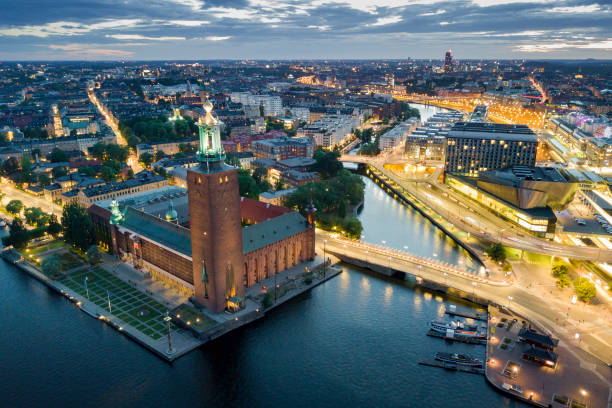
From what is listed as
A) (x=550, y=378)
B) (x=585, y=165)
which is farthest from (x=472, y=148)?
(x=550, y=378)

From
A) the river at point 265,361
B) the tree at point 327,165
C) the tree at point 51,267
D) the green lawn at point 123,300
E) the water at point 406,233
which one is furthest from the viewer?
the tree at point 327,165

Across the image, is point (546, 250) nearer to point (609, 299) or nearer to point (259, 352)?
point (609, 299)

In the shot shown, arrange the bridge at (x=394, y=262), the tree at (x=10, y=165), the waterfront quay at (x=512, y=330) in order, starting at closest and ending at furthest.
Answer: the waterfront quay at (x=512, y=330) → the bridge at (x=394, y=262) → the tree at (x=10, y=165)

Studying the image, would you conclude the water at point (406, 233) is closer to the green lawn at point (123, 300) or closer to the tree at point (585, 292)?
the tree at point (585, 292)

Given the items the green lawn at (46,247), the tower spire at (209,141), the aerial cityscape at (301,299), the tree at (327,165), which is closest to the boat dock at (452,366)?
the aerial cityscape at (301,299)

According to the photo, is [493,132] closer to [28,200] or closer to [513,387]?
[513,387]

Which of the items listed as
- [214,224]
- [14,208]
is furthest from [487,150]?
[14,208]

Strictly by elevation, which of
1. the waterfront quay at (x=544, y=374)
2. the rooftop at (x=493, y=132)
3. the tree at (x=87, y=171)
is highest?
the rooftop at (x=493, y=132)
